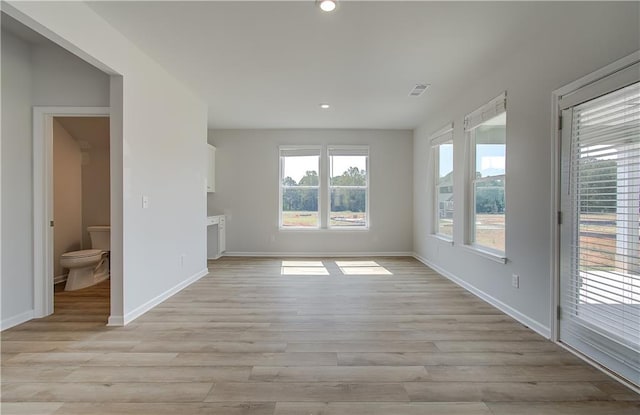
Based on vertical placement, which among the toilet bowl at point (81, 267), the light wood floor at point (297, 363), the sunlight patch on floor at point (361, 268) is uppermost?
the toilet bowl at point (81, 267)

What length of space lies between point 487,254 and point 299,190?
3.95 meters

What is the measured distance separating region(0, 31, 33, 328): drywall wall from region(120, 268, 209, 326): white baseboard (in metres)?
0.90

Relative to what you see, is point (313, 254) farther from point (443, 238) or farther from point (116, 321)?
point (116, 321)

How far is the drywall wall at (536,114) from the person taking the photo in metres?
2.16

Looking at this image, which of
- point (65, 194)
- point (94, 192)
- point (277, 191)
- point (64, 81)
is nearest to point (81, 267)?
point (65, 194)

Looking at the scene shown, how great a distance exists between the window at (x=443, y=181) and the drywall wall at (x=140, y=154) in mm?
3812

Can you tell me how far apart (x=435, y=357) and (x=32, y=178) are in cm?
397

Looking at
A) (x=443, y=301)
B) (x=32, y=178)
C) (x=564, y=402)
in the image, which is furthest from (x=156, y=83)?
(x=564, y=402)

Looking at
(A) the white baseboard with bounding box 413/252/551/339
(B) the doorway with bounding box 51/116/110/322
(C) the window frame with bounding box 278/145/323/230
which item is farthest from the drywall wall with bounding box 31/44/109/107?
(A) the white baseboard with bounding box 413/252/551/339

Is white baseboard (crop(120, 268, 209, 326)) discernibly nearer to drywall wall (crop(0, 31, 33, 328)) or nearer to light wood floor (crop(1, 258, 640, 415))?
light wood floor (crop(1, 258, 640, 415))

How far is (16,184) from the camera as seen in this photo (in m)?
2.95

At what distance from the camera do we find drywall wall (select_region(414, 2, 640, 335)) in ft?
7.09

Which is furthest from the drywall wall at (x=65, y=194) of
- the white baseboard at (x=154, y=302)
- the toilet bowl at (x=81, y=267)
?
the white baseboard at (x=154, y=302)

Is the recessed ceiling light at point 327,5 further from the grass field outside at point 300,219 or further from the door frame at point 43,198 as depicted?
the grass field outside at point 300,219
